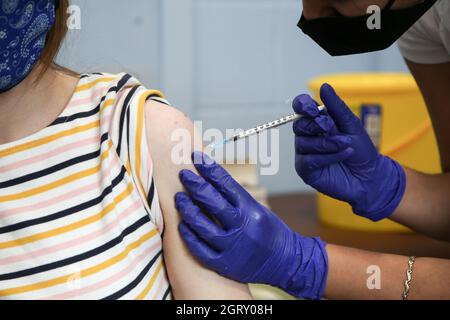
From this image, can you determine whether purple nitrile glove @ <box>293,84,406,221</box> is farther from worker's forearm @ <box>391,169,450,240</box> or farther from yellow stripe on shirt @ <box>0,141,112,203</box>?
yellow stripe on shirt @ <box>0,141,112,203</box>

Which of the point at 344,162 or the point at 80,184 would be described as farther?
the point at 344,162

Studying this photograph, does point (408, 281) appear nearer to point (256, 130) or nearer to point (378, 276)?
point (378, 276)

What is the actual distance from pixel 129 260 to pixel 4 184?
26 centimetres

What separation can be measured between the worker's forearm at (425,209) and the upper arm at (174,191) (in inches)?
24.7

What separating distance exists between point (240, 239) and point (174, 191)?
183 mm

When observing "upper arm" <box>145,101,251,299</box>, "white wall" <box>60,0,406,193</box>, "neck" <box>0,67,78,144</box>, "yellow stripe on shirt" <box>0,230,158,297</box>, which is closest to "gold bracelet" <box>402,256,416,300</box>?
"upper arm" <box>145,101,251,299</box>

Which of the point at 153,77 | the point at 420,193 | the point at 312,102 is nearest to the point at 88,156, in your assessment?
the point at 312,102

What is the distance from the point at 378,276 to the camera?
143 centimetres

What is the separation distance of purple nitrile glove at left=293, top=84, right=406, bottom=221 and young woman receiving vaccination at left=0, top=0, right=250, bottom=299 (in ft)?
1.44

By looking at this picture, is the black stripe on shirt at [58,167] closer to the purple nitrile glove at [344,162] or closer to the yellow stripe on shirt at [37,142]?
the yellow stripe on shirt at [37,142]

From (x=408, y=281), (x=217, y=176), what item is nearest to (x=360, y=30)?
(x=217, y=176)

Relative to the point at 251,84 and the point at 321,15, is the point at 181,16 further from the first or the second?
the point at 321,15

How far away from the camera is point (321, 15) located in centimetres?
134

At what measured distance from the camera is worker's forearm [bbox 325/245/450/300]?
1.40 m
